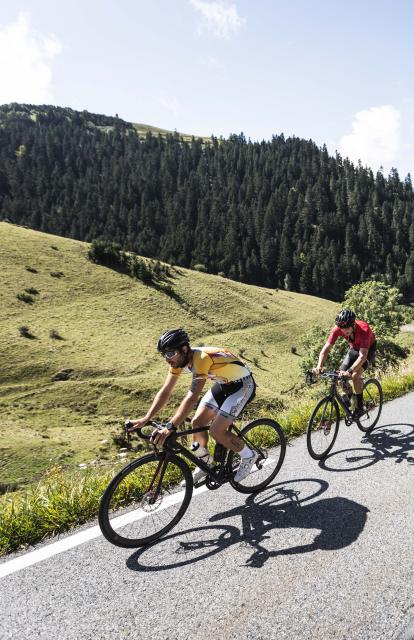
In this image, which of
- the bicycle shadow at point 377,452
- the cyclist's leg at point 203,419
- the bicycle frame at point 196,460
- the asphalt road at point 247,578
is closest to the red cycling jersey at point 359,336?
the bicycle shadow at point 377,452

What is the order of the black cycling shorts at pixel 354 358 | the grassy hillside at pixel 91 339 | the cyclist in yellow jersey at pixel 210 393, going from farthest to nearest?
the grassy hillside at pixel 91 339 < the black cycling shorts at pixel 354 358 < the cyclist in yellow jersey at pixel 210 393

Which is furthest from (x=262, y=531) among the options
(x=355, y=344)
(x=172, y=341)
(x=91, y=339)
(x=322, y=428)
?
(x=91, y=339)

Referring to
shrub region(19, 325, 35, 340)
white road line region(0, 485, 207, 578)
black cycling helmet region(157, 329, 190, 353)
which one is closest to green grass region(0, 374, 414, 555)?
white road line region(0, 485, 207, 578)

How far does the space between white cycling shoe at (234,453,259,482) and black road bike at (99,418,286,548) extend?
0.30 ft

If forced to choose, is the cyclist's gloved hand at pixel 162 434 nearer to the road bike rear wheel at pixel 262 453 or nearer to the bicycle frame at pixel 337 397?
the road bike rear wheel at pixel 262 453

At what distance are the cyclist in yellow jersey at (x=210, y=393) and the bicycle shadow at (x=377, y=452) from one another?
1.82m

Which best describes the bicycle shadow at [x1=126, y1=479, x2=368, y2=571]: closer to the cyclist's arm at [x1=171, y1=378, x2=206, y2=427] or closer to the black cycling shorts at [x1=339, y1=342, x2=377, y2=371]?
the cyclist's arm at [x1=171, y1=378, x2=206, y2=427]

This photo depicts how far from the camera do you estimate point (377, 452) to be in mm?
7555

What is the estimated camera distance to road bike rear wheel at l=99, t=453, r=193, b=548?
4879 millimetres

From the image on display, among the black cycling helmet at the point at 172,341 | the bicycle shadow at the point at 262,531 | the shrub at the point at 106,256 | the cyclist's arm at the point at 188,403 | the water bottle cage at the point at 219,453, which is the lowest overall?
the shrub at the point at 106,256

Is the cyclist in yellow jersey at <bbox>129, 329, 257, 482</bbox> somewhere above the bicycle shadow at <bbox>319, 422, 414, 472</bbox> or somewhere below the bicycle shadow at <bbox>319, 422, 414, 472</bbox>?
above

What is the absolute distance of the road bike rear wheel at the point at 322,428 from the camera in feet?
24.3

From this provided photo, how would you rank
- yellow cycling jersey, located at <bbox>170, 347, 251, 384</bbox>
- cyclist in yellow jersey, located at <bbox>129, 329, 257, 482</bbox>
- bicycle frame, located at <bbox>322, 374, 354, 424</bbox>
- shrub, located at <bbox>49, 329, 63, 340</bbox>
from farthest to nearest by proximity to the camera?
1. shrub, located at <bbox>49, 329, 63, 340</bbox>
2. bicycle frame, located at <bbox>322, 374, 354, 424</bbox>
3. yellow cycling jersey, located at <bbox>170, 347, 251, 384</bbox>
4. cyclist in yellow jersey, located at <bbox>129, 329, 257, 482</bbox>

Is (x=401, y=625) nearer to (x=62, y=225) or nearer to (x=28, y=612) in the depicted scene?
(x=28, y=612)
